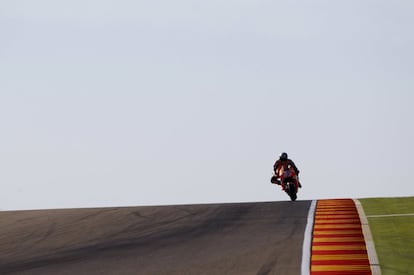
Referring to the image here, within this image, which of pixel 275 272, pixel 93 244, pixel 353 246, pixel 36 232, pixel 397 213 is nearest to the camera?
pixel 275 272

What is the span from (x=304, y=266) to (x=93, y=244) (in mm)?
4721

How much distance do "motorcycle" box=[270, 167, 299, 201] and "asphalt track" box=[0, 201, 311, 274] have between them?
1.95m

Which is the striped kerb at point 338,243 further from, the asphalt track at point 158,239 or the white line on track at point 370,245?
the asphalt track at point 158,239

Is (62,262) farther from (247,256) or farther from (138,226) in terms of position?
(138,226)

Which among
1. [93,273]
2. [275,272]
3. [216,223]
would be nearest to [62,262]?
[93,273]

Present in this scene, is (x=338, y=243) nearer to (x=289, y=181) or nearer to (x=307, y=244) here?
(x=307, y=244)

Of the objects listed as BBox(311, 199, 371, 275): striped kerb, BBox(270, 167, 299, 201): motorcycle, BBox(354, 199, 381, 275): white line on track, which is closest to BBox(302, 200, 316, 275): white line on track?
BBox(311, 199, 371, 275): striped kerb

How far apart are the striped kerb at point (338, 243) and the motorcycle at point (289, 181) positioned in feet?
11.2

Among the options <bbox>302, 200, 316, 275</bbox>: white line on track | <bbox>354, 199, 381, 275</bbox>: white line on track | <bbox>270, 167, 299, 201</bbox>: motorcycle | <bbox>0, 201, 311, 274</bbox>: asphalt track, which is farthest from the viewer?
<bbox>270, 167, 299, 201</bbox>: motorcycle

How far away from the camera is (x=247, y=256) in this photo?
40.7ft

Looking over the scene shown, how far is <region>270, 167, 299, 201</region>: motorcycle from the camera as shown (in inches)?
936

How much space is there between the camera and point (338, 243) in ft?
45.3

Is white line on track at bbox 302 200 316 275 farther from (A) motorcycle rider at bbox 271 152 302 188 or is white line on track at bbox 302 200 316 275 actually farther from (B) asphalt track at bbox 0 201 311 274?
(A) motorcycle rider at bbox 271 152 302 188

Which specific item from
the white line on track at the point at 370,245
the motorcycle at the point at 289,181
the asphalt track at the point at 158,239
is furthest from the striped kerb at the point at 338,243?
the motorcycle at the point at 289,181
